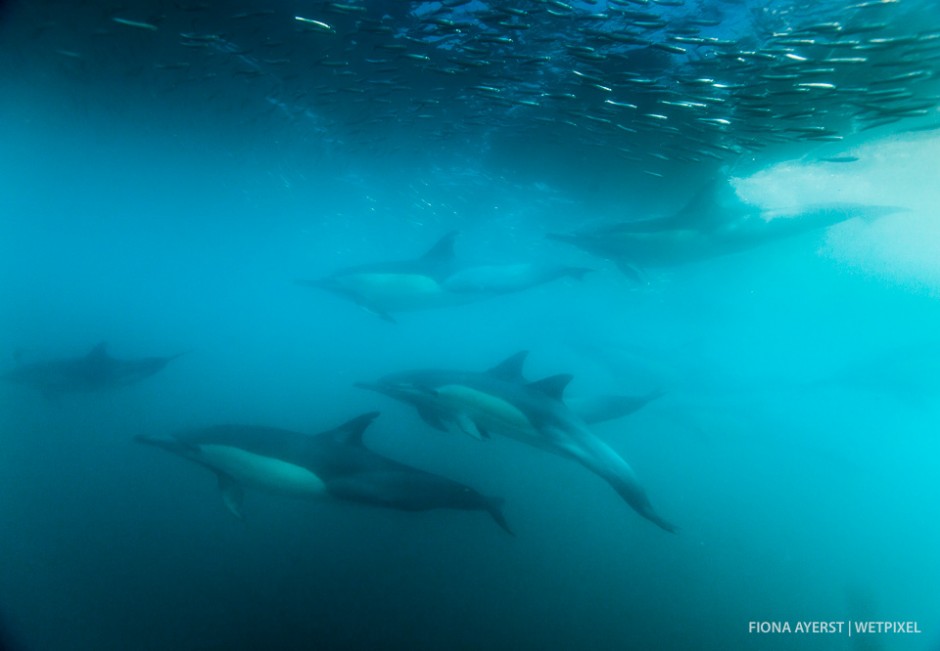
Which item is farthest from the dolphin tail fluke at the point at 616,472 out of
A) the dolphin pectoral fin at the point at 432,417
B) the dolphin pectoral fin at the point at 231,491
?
the dolphin pectoral fin at the point at 231,491

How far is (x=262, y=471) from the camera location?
6.91 m

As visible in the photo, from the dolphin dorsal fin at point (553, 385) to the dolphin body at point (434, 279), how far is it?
550 cm

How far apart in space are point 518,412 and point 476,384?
A: 85 cm

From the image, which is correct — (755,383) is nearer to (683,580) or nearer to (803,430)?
(803,430)

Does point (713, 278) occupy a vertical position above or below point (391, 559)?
above

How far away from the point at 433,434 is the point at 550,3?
1076 cm

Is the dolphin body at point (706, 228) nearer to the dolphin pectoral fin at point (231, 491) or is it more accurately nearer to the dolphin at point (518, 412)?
the dolphin at point (518, 412)

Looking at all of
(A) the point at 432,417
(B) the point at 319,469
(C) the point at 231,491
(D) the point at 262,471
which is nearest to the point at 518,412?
(A) the point at 432,417

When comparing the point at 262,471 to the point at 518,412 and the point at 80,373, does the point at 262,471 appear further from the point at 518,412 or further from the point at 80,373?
the point at 80,373

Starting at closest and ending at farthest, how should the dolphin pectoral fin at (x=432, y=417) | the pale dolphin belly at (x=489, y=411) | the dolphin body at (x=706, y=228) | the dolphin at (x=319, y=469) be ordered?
the dolphin at (x=319, y=469), the pale dolphin belly at (x=489, y=411), the dolphin pectoral fin at (x=432, y=417), the dolphin body at (x=706, y=228)

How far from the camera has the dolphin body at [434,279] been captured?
13.2 m

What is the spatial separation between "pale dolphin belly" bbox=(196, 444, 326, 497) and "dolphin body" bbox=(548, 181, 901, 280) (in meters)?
8.16

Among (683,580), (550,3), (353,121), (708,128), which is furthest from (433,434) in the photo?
(550,3)

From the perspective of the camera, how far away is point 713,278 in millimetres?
26688
